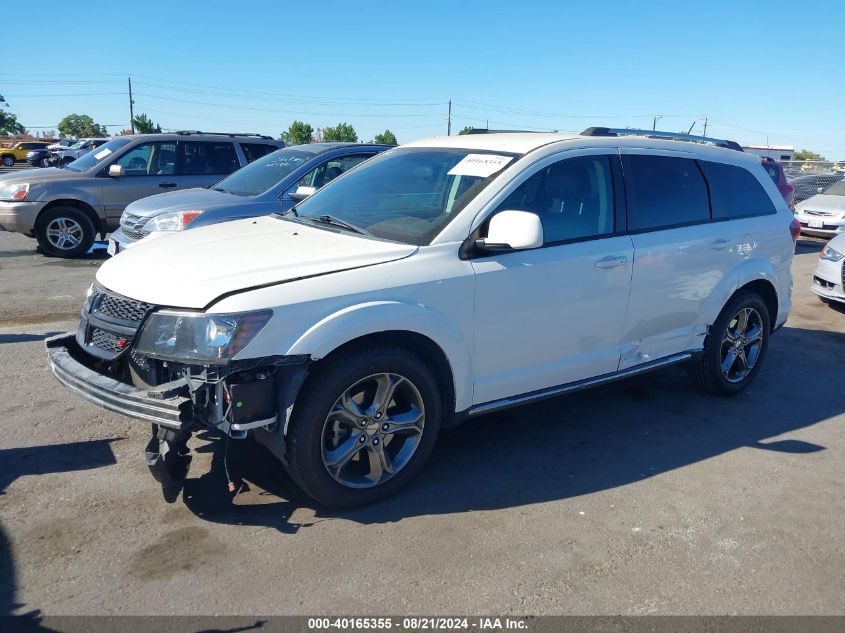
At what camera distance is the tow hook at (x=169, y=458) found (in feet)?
10.6

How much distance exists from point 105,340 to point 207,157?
819cm

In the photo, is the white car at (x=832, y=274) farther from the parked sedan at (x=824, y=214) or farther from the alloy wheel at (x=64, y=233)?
the alloy wheel at (x=64, y=233)

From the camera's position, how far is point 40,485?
378 centimetres

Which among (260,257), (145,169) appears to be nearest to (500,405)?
(260,257)

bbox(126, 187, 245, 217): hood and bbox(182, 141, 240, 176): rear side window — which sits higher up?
bbox(182, 141, 240, 176): rear side window

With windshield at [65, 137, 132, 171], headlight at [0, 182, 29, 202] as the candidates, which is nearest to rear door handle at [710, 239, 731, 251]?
windshield at [65, 137, 132, 171]

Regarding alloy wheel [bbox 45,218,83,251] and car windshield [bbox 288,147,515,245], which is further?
alloy wheel [bbox 45,218,83,251]

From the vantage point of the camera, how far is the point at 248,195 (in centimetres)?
830

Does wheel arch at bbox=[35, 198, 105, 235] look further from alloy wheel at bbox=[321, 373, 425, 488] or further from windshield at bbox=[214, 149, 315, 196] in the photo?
alloy wheel at bbox=[321, 373, 425, 488]

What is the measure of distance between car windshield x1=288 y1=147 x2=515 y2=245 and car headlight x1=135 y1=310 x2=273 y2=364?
106 cm

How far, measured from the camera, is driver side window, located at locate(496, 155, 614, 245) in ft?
13.8

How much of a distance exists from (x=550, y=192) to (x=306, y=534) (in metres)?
2.40

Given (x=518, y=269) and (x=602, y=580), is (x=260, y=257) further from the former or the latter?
(x=602, y=580)

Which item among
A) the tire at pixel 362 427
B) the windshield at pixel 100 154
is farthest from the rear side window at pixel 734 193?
the windshield at pixel 100 154
